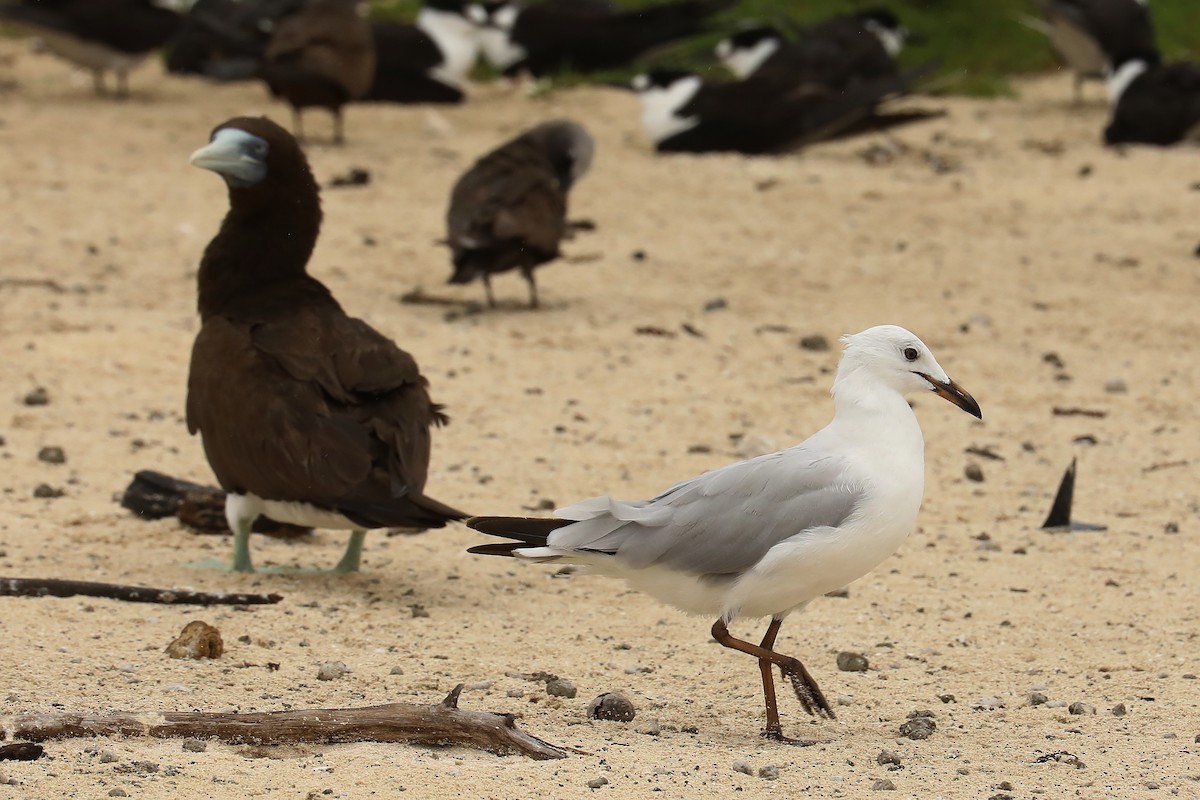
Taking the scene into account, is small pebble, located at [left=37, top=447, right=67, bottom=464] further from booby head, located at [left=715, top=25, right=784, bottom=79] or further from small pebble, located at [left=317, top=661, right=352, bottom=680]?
booby head, located at [left=715, top=25, right=784, bottom=79]

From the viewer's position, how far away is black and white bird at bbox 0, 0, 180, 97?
14.0 meters

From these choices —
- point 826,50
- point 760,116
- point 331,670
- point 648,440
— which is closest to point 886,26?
point 826,50

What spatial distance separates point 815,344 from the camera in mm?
9094

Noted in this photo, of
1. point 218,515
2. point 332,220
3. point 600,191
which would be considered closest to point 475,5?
point 600,191

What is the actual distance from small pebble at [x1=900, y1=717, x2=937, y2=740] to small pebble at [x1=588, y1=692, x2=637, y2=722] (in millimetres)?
674

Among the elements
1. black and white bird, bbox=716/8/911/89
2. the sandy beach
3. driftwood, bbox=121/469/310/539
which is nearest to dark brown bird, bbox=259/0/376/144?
the sandy beach

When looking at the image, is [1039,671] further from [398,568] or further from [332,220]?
[332,220]

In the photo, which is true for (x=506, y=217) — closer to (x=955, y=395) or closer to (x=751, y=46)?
(x=955, y=395)

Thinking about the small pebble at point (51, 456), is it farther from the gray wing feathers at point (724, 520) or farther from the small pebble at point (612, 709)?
the small pebble at point (612, 709)

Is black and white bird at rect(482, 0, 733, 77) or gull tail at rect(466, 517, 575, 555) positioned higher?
black and white bird at rect(482, 0, 733, 77)

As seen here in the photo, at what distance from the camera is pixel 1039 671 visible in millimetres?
5004

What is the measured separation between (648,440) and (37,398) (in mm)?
2574

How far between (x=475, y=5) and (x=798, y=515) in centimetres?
1314

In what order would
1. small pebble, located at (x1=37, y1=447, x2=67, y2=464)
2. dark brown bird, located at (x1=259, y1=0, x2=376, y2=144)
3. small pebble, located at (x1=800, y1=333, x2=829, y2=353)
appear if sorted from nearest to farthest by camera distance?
small pebble, located at (x1=37, y1=447, x2=67, y2=464) < small pebble, located at (x1=800, y1=333, x2=829, y2=353) < dark brown bird, located at (x1=259, y1=0, x2=376, y2=144)
